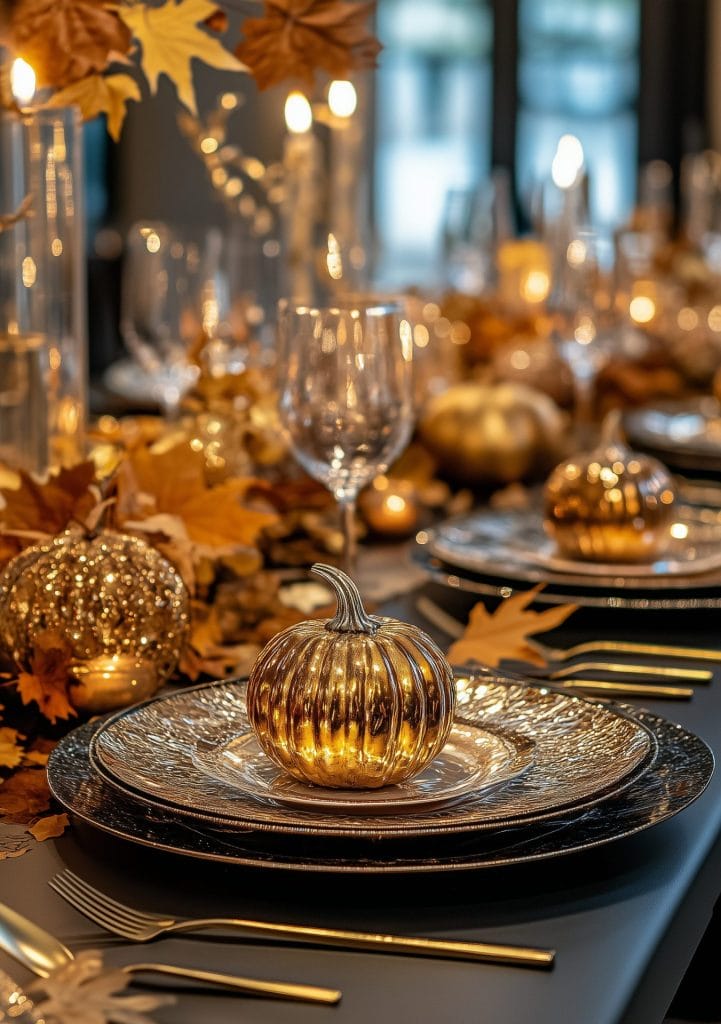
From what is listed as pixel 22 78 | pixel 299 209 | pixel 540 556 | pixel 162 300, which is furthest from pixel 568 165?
pixel 22 78

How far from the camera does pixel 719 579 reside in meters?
0.99

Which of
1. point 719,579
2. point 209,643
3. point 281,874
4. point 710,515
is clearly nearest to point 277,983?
point 281,874

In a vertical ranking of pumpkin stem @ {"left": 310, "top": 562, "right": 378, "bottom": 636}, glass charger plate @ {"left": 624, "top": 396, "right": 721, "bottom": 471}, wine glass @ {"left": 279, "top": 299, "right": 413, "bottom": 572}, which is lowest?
glass charger plate @ {"left": 624, "top": 396, "right": 721, "bottom": 471}

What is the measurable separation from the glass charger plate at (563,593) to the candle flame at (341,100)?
37cm

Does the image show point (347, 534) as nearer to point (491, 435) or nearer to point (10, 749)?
point (10, 749)

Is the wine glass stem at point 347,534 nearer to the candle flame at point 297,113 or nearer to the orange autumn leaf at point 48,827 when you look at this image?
the orange autumn leaf at point 48,827

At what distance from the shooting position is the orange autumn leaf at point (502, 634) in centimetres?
84

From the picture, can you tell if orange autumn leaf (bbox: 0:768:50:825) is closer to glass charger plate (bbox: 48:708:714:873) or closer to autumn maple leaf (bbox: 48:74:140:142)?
glass charger plate (bbox: 48:708:714:873)

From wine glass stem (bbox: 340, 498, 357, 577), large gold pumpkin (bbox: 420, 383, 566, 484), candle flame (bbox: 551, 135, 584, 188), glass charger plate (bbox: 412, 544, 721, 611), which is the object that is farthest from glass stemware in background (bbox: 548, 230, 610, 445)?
wine glass stem (bbox: 340, 498, 357, 577)

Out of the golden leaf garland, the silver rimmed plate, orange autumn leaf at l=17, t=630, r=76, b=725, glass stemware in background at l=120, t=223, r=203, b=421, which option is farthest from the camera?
glass stemware in background at l=120, t=223, r=203, b=421

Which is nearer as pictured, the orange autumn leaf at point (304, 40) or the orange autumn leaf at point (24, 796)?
the orange autumn leaf at point (24, 796)

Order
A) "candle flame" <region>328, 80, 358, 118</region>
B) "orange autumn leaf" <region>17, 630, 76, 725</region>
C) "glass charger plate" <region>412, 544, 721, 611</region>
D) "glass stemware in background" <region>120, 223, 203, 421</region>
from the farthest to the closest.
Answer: "glass stemware in background" <region>120, 223, 203, 421</region>
"candle flame" <region>328, 80, 358, 118</region>
"glass charger plate" <region>412, 544, 721, 611</region>
"orange autumn leaf" <region>17, 630, 76, 725</region>

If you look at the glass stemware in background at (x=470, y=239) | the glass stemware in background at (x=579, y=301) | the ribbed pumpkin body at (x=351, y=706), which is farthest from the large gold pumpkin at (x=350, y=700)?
the glass stemware in background at (x=470, y=239)

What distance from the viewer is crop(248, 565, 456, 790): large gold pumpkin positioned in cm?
59
